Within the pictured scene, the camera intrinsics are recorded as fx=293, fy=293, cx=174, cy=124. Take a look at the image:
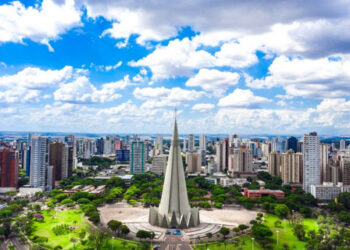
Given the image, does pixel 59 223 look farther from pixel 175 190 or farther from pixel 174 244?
pixel 174 244

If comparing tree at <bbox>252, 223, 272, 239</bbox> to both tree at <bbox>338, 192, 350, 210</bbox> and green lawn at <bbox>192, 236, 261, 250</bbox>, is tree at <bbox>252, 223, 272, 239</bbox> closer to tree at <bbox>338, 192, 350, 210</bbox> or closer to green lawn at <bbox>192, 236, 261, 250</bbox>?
green lawn at <bbox>192, 236, 261, 250</bbox>

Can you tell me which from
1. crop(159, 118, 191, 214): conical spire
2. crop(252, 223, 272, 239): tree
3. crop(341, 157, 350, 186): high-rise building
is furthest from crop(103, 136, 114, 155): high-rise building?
crop(252, 223, 272, 239): tree

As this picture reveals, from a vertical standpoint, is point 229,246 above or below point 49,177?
below

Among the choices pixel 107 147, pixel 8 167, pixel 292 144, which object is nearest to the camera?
pixel 8 167

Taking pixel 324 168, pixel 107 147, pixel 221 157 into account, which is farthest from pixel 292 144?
pixel 107 147

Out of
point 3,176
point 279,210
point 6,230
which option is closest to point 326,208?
point 279,210

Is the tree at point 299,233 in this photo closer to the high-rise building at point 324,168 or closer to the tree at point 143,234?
the tree at point 143,234

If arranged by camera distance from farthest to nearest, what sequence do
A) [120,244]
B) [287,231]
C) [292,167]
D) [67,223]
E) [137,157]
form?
[137,157] → [292,167] → [67,223] → [287,231] → [120,244]

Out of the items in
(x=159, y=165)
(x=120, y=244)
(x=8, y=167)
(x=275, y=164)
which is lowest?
(x=120, y=244)
